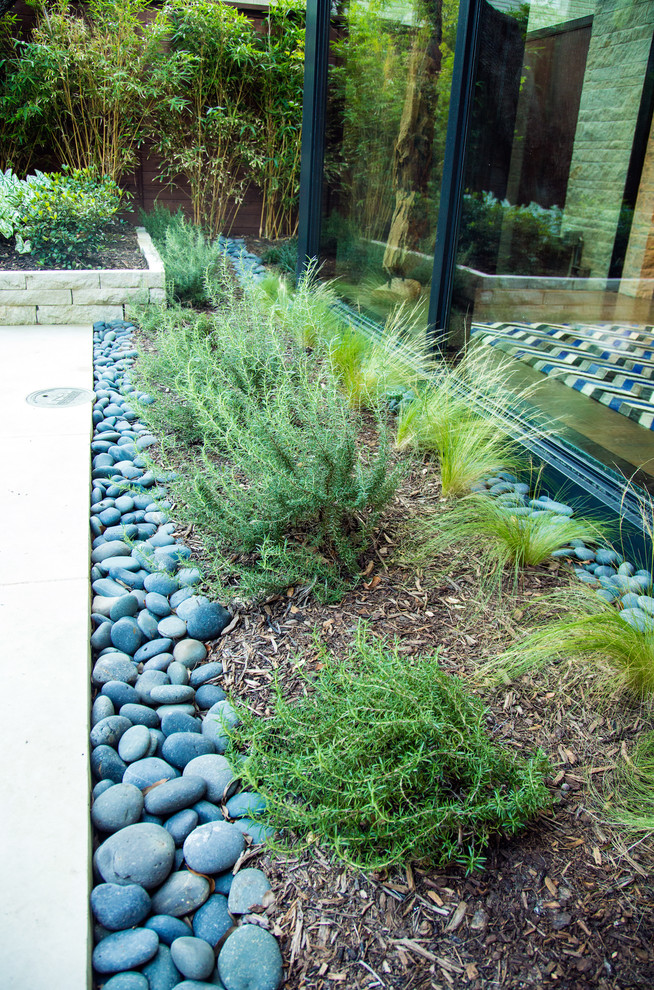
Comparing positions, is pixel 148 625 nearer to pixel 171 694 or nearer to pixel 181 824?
pixel 171 694

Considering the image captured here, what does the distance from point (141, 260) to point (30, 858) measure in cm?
512

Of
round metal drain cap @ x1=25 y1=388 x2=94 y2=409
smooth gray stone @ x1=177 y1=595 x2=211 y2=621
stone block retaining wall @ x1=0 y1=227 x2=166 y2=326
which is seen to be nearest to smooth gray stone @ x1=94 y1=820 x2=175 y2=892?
smooth gray stone @ x1=177 y1=595 x2=211 y2=621

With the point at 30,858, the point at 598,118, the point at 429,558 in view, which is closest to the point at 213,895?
the point at 30,858

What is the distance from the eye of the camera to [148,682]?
1.76 m

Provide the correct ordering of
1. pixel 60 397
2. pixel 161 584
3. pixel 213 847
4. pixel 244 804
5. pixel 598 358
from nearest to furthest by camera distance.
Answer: pixel 213 847 < pixel 244 804 < pixel 161 584 < pixel 598 358 < pixel 60 397

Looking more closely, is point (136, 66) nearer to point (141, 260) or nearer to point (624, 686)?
point (141, 260)

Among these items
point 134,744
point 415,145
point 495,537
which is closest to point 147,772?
point 134,744

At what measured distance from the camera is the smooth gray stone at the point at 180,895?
1242 mm

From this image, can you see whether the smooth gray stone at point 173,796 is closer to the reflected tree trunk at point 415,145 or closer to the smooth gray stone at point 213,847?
the smooth gray stone at point 213,847

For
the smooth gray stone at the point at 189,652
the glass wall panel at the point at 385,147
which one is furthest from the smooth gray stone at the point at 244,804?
the glass wall panel at the point at 385,147

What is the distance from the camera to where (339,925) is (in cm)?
118

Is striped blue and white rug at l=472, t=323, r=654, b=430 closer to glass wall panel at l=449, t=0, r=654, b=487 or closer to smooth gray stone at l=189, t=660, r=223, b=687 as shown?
glass wall panel at l=449, t=0, r=654, b=487

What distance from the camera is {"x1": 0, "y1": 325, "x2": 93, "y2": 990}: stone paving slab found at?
3.80 feet

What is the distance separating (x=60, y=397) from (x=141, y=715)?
7.98 feet
